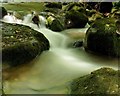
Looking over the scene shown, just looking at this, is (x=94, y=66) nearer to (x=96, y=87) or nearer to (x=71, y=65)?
(x=71, y=65)

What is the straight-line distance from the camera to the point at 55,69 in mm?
4441

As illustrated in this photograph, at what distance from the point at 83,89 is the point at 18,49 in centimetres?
139

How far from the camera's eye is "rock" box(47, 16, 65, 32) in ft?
22.8

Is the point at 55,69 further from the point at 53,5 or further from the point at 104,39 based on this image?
the point at 53,5

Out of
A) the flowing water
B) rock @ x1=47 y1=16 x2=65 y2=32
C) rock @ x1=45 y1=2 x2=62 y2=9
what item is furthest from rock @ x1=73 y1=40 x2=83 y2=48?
rock @ x1=45 y1=2 x2=62 y2=9

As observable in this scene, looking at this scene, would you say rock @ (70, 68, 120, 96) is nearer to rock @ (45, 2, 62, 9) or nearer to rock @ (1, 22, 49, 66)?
rock @ (1, 22, 49, 66)

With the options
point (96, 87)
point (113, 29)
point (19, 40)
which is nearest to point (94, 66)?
point (113, 29)

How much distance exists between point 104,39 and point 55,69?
3.70ft

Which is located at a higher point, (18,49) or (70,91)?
(18,49)

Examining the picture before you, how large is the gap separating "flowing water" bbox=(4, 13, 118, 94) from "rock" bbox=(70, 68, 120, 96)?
0.80 ft

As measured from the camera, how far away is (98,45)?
200 inches

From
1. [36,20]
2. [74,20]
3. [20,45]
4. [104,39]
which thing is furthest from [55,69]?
[36,20]

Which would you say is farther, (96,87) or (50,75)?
(50,75)

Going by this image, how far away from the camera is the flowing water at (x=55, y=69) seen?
11.8ft
